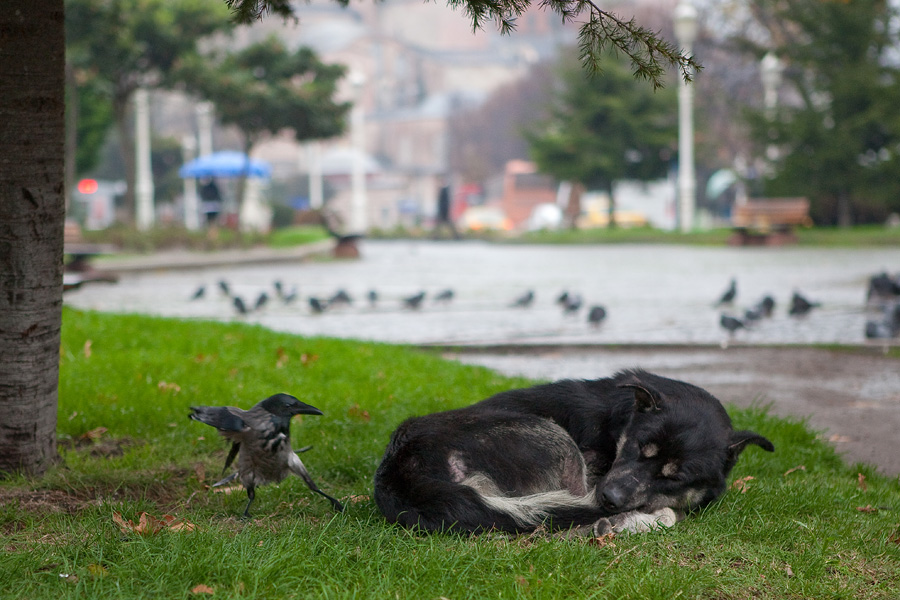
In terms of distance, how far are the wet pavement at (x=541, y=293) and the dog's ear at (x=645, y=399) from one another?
502cm

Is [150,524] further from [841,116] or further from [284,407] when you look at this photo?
[841,116]

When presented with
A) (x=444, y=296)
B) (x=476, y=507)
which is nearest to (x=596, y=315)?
(x=444, y=296)

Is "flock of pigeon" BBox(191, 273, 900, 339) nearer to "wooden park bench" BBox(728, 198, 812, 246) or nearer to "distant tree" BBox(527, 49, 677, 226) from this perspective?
"wooden park bench" BBox(728, 198, 812, 246)

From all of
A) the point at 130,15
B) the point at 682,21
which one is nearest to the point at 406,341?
the point at 130,15

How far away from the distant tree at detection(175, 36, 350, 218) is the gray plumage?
2422 centimetres

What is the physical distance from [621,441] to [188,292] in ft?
39.6

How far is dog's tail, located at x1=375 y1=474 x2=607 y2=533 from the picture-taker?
3408 millimetres

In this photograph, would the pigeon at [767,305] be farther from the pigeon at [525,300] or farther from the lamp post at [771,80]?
the lamp post at [771,80]

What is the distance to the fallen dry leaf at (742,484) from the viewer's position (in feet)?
13.8

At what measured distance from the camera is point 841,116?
3041 centimetres

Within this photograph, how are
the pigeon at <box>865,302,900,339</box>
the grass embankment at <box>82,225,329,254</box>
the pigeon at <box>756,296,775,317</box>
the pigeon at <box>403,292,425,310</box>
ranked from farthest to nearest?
the grass embankment at <box>82,225,329,254</box> → the pigeon at <box>403,292,425,310</box> → the pigeon at <box>756,296,775,317</box> → the pigeon at <box>865,302,900,339</box>

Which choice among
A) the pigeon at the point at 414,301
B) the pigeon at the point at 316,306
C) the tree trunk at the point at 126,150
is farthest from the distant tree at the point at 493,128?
the pigeon at the point at 316,306

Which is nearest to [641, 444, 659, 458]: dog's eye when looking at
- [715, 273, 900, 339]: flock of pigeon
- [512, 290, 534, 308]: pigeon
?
[715, 273, 900, 339]: flock of pigeon

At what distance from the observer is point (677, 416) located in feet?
12.2
